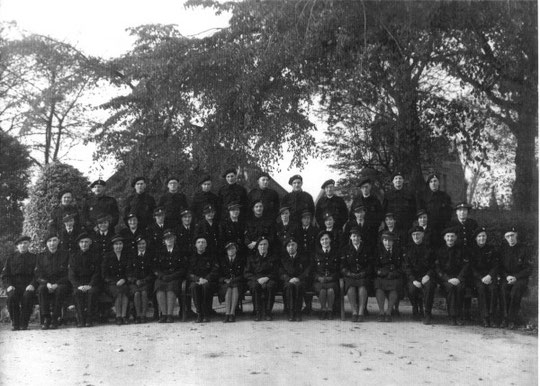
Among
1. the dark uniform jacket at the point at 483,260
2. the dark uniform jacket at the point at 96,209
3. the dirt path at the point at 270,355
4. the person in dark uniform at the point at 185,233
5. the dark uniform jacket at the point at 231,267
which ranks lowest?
the dirt path at the point at 270,355

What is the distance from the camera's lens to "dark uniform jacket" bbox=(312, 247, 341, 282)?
28.9ft

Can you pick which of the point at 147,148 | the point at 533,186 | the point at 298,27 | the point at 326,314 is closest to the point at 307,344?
the point at 326,314

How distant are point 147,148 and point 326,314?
5.92 meters

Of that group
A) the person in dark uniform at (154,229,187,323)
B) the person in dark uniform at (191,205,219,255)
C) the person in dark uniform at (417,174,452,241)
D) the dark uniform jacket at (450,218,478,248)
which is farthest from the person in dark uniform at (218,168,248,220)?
the dark uniform jacket at (450,218,478,248)

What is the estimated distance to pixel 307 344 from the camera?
22.5 feet

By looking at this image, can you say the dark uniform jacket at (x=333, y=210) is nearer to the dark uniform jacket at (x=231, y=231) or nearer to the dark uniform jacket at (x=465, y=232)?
the dark uniform jacket at (x=231, y=231)

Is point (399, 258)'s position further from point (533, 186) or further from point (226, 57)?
point (533, 186)

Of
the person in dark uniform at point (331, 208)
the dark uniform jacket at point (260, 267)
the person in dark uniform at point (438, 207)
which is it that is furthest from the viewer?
the person in dark uniform at point (331, 208)

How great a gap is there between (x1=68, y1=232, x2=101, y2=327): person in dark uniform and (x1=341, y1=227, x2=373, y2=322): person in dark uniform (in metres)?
3.62

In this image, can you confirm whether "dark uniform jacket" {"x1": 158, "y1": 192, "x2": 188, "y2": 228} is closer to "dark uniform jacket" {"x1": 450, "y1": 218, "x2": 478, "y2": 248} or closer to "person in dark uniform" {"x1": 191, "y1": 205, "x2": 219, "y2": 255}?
"person in dark uniform" {"x1": 191, "y1": 205, "x2": 219, "y2": 255}

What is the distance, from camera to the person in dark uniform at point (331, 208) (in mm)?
9570

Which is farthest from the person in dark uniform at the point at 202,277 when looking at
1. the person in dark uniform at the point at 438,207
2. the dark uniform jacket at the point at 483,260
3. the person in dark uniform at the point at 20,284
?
the dark uniform jacket at the point at 483,260

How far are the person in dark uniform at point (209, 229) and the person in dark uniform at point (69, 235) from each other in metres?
1.86

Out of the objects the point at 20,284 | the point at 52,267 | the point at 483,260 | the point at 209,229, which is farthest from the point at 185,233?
the point at 483,260
